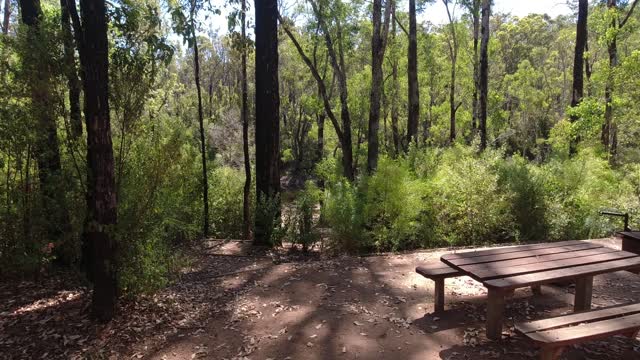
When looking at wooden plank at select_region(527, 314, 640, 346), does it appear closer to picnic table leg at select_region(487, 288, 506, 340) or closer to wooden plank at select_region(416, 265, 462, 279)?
picnic table leg at select_region(487, 288, 506, 340)

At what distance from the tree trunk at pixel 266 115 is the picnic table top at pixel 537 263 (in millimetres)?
5018

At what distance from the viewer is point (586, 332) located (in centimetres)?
310

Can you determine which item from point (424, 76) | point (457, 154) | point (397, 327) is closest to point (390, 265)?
point (397, 327)

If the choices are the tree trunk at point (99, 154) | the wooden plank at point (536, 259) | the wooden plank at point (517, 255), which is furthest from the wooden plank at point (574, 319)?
the tree trunk at point (99, 154)

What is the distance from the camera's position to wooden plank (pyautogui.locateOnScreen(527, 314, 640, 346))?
3013mm

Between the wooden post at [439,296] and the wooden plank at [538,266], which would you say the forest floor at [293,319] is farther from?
the wooden plank at [538,266]

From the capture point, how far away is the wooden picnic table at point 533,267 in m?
3.74

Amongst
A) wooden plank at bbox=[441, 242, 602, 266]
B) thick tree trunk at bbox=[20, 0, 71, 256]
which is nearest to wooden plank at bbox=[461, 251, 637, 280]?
wooden plank at bbox=[441, 242, 602, 266]

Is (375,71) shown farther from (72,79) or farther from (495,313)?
(495,313)

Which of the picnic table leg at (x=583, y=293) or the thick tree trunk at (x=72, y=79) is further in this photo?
the thick tree trunk at (x=72, y=79)

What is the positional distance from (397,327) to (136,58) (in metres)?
4.09

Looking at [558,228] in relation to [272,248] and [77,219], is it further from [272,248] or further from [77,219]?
[77,219]

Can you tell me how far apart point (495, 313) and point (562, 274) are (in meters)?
0.70

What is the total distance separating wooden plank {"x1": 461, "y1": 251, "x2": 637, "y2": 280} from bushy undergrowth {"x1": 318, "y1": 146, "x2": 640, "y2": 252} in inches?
139
